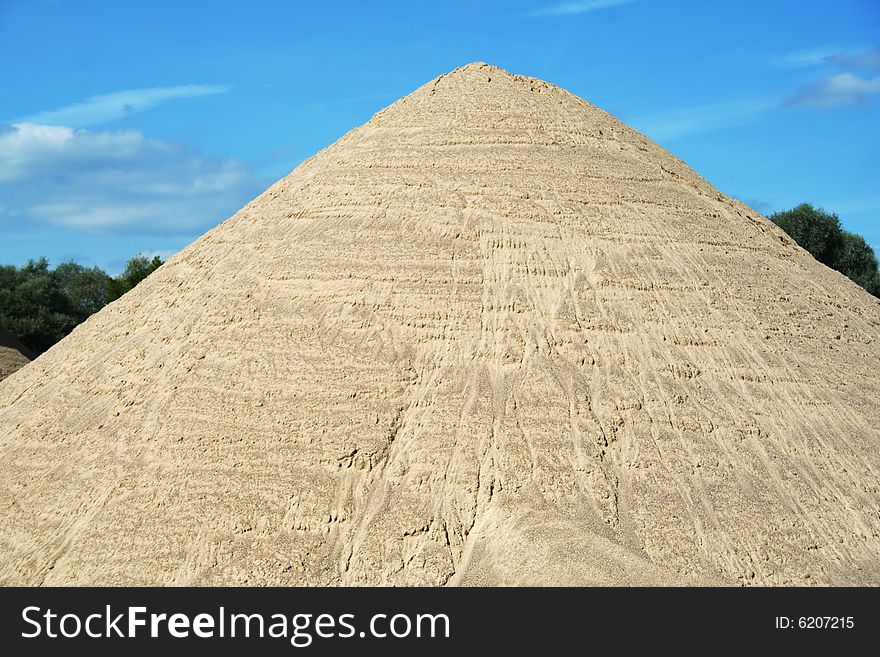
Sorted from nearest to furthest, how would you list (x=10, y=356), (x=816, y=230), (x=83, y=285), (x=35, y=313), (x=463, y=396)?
1. (x=463, y=396)
2. (x=10, y=356)
3. (x=816, y=230)
4. (x=35, y=313)
5. (x=83, y=285)

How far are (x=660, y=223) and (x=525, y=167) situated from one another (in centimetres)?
286

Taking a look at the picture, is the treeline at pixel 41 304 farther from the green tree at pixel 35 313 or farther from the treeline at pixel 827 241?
the treeline at pixel 827 241

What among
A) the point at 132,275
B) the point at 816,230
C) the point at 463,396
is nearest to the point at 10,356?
the point at 132,275

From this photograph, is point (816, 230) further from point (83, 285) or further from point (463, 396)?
point (83, 285)

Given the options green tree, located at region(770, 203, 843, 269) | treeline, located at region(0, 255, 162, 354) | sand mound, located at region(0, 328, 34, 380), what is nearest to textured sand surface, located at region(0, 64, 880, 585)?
sand mound, located at region(0, 328, 34, 380)

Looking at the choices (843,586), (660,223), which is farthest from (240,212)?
(843,586)

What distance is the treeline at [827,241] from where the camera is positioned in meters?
40.7

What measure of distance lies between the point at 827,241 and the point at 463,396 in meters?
30.8

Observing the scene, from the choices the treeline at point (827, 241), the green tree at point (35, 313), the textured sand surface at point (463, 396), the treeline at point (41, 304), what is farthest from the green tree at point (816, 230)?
the green tree at point (35, 313)

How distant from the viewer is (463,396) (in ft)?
50.1

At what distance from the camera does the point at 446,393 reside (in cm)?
1530

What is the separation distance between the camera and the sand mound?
112ft

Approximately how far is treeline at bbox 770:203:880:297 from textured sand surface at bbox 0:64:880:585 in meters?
22.3

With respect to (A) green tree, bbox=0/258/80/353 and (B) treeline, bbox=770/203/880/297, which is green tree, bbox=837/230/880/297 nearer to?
(B) treeline, bbox=770/203/880/297
